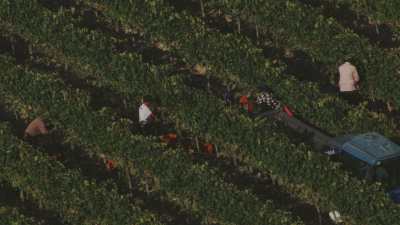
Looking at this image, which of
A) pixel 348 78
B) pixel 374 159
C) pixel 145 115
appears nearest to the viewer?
pixel 374 159

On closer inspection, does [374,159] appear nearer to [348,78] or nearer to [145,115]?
[348,78]

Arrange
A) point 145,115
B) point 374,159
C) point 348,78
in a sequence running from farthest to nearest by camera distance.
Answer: point 348,78, point 145,115, point 374,159

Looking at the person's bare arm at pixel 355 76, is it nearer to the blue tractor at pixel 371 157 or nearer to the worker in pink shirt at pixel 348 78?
the worker in pink shirt at pixel 348 78

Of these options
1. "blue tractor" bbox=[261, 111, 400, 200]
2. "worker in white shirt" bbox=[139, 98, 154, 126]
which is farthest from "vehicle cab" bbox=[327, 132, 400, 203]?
"worker in white shirt" bbox=[139, 98, 154, 126]

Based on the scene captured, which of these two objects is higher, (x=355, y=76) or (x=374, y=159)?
(x=355, y=76)

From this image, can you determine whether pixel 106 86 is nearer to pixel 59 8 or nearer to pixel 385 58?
pixel 59 8

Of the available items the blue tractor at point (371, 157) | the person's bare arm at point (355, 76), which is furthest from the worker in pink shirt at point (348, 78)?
the blue tractor at point (371, 157)

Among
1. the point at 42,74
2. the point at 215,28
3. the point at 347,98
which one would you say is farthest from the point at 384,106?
the point at 42,74

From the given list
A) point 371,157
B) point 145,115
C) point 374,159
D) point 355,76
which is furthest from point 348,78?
point 145,115

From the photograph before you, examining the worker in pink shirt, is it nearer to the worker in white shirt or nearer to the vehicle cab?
the vehicle cab

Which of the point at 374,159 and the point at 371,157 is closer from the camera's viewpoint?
the point at 374,159
